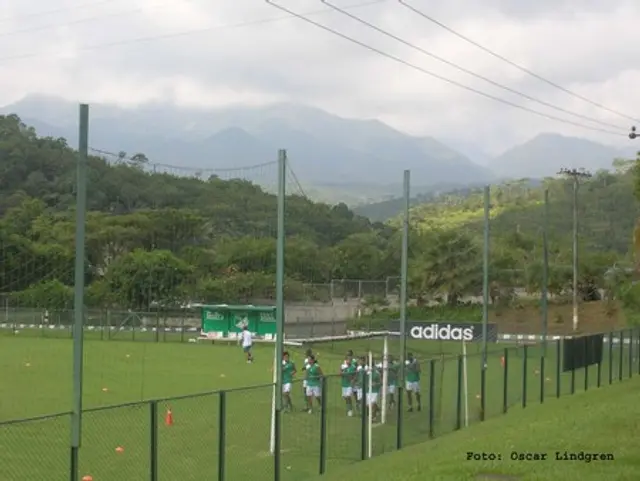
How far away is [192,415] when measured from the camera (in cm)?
2211

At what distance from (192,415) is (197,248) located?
219ft

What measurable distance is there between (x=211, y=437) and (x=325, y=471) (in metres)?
3.33

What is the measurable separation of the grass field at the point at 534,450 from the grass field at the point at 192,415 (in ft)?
3.19

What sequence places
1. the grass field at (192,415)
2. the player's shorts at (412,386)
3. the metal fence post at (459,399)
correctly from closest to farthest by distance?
the grass field at (192,415)
the metal fence post at (459,399)
the player's shorts at (412,386)

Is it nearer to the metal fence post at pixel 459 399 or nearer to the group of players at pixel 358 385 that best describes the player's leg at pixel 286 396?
the group of players at pixel 358 385

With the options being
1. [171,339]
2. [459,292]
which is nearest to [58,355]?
[171,339]

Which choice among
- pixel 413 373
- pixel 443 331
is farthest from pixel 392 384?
pixel 443 331

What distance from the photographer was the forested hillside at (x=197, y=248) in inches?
2852

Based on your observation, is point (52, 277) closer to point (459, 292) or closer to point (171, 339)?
point (171, 339)

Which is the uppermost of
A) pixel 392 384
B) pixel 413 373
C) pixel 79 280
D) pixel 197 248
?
pixel 197 248

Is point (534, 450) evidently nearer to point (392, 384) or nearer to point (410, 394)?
point (392, 384)

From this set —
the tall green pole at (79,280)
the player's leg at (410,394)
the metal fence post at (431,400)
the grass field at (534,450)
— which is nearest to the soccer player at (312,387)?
the player's leg at (410,394)

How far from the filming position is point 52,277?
74.1m

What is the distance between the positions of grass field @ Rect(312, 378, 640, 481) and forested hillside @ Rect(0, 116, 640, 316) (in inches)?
1790
